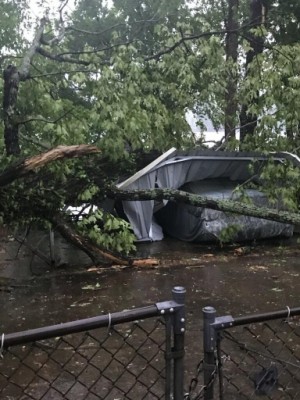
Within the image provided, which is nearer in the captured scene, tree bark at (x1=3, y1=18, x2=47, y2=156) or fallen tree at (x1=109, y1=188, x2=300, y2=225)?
tree bark at (x1=3, y1=18, x2=47, y2=156)

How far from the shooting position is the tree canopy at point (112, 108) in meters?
5.61

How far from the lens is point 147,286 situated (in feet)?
17.4

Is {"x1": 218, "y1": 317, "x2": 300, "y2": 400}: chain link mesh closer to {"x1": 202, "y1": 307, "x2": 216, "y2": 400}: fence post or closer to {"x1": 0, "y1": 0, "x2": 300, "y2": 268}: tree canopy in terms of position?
{"x1": 202, "y1": 307, "x2": 216, "y2": 400}: fence post

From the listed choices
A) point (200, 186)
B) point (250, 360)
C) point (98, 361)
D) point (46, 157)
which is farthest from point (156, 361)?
point (200, 186)

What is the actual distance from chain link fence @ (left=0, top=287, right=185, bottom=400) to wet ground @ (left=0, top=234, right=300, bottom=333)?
0.75 meters

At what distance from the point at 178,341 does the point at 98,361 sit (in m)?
1.96

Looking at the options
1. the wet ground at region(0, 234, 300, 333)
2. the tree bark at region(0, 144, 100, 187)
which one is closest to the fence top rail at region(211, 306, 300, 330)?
the wet ground at region(0, 234, 300, 333)

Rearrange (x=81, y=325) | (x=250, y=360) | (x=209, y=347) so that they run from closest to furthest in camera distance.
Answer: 1. (x=81, y=325)
2. (x=209, y=347)
3. (x=250, y=360)

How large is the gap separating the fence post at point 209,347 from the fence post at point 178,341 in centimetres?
8

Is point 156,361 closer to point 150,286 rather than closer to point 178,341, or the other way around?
point 178,341

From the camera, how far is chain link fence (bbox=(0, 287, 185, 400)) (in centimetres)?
144

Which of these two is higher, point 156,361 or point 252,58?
point 252,58

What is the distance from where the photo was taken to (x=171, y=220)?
29.9 feet

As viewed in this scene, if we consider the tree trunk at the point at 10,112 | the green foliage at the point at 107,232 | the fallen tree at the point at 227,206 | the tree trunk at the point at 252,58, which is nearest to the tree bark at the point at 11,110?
the tree trunk at the point at 10,112
